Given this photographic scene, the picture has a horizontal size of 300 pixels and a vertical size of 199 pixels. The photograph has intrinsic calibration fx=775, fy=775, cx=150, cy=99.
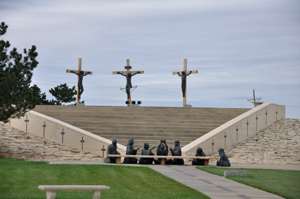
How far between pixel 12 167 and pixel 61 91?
A: 174 feet

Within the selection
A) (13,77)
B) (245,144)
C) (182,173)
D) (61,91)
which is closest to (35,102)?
(13,77)

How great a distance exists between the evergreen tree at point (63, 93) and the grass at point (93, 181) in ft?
169

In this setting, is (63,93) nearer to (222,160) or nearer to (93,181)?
(222,160)

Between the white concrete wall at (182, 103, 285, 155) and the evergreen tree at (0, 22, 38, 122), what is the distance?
8.00 metres

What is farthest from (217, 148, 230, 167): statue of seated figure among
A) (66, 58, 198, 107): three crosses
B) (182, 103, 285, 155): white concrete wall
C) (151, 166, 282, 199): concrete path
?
(66, 58, 198, 107): three crosses

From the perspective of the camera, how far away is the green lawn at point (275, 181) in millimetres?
18784

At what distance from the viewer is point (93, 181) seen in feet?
66.1

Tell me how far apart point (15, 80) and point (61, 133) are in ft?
22.9

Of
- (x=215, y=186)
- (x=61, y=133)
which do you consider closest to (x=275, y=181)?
(x=215, y=186)

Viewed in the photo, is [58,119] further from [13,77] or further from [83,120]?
[13,77]

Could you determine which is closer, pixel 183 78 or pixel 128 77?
pixel 128 77

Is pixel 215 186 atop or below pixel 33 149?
below

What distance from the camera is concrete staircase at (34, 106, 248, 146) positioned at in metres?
39.8

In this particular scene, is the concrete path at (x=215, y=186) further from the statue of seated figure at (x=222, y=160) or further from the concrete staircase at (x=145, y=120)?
the concrete staircase at (x=145, y=120)
